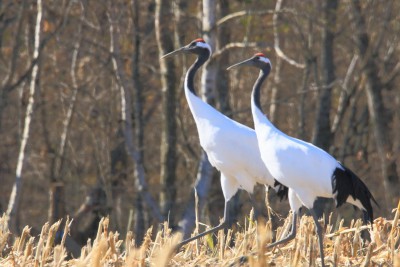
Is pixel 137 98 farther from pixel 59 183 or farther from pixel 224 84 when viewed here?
pixel 59 183

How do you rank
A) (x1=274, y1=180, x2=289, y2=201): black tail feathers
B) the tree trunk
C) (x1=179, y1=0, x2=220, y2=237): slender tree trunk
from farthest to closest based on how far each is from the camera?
1. the tree trunk
2. (x1=179, y1=0, x2=220, y2=237): slender tree trunk
3. (x1=274, y1=180, x2=289, y2=201): black tail feathers

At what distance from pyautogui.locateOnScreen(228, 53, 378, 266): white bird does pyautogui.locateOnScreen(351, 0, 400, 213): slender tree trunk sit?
770cm

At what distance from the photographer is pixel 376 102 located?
1589 centimetres

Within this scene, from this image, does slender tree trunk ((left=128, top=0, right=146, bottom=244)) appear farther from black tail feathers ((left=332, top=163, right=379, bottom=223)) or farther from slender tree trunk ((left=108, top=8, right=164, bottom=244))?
black tail feathers ((left=332, top=163, right=379, bottom=223))

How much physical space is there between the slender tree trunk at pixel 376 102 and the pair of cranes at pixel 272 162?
703 centimetres

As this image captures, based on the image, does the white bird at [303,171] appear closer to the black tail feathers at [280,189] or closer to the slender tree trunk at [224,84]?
the black tail feathers at [280,189]

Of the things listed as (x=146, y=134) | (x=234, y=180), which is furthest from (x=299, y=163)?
(x=146, y=134)

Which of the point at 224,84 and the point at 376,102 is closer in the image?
the point at 224,84

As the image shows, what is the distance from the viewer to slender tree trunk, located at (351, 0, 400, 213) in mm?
15586

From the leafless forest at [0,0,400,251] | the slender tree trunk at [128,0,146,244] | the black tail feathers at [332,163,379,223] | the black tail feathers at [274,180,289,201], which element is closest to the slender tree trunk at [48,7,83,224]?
the leafless forest at [0,0,400,251]

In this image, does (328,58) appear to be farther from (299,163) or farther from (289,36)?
(299,163)

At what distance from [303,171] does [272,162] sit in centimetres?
23

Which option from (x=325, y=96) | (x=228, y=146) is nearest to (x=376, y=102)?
(x=325, y=96)

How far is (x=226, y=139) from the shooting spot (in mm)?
8516
